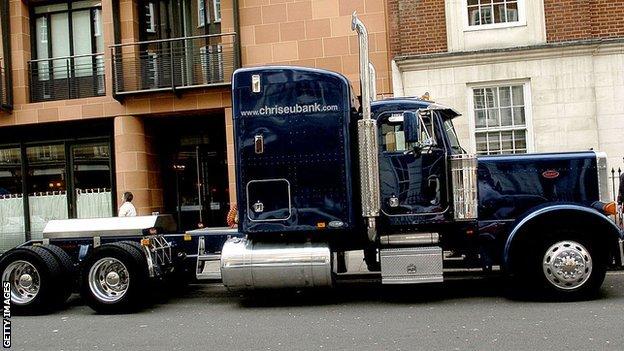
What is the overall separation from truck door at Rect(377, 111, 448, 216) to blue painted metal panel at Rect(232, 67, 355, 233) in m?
0.54

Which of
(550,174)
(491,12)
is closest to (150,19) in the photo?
(491,12)

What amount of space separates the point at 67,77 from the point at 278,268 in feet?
38.0

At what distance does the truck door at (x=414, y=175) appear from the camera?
30.1ft

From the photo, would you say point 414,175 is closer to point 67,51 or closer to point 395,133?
point 395,133

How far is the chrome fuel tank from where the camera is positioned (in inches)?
355

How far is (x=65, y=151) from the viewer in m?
18.0

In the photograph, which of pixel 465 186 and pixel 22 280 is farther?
pixel 22 280

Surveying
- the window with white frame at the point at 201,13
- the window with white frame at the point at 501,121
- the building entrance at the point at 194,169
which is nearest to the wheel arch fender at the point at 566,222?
the window with white frame at the point at 501,121

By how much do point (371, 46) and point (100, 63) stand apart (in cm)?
729

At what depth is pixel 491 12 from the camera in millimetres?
15750

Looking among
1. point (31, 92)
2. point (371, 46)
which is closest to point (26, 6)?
point (31, 92)

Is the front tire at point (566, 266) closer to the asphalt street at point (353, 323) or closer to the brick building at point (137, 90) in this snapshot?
the asphalt street at point (353, 323)

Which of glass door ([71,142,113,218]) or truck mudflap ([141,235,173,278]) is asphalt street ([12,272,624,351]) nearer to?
truck mudflap ([141,235,173,278])

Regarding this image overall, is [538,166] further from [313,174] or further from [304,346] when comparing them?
[304,346]
